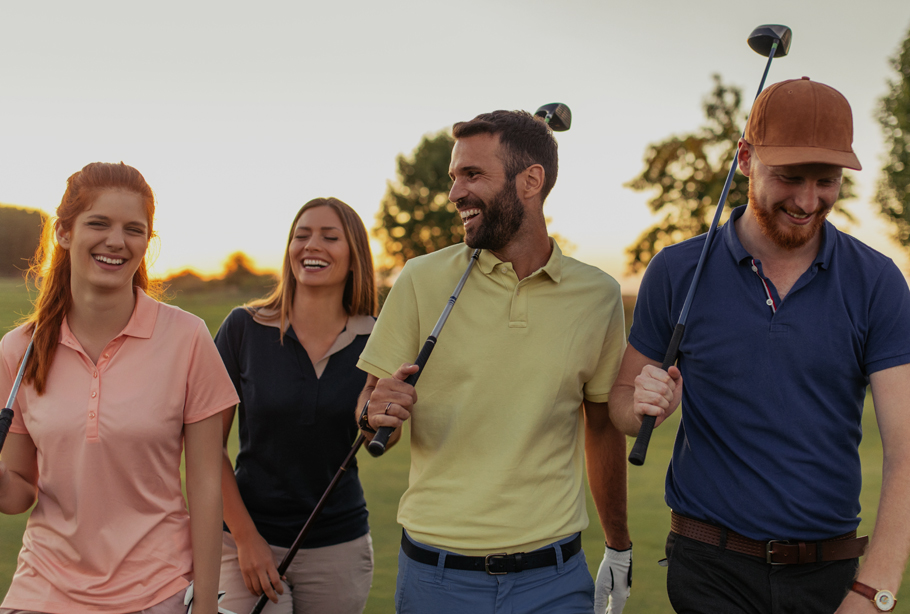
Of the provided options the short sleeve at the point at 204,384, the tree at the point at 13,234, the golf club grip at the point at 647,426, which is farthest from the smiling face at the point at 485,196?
the tree at the point at 13,234

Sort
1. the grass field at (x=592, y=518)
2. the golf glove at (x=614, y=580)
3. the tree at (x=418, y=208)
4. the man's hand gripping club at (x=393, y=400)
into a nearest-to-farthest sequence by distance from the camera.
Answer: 1. the man's hand gripping club at (x=393, y=400)
2. the golf glove at (x=614, y=580)
3. the grass field at (x=592, y=518)
4. the tree at (x=418, y=208)

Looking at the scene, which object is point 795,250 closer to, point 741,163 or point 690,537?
point 741,163

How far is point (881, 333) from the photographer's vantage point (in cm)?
271

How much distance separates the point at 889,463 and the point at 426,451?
1.50 m

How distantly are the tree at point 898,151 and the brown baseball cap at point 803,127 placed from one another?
3046 centimetres

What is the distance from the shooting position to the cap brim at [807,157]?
268cm

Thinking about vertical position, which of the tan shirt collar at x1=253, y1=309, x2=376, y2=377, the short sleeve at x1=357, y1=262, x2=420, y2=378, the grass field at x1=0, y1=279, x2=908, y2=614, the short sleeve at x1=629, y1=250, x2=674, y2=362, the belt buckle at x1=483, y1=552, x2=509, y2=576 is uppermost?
the short sleeve at x1=629, y1=250, x2=674, y2=362

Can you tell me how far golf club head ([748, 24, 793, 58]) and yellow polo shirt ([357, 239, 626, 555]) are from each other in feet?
3.66

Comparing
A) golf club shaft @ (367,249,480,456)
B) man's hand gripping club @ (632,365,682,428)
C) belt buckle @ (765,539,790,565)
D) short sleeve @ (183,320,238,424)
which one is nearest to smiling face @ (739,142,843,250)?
man's hand gripping club @ (632,365,682,428)

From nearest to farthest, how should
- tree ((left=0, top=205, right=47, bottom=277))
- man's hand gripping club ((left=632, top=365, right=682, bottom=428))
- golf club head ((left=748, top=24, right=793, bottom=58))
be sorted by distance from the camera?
man's hand gripping club ((left=632, top=365, right=682, bottom=428)), golf club head ((left=748, top=24, right=793, bottom=58)), tree ((left=0, top=205, right=47, bottom=277))

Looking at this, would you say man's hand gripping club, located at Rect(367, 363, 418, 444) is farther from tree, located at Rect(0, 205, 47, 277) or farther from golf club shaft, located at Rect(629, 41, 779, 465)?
tree, located at Rect(0, 205, 47, 277)

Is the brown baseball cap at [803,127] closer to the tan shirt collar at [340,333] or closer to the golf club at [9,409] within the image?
the tan shirt collar at [340,333]

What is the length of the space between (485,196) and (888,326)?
1.43 m

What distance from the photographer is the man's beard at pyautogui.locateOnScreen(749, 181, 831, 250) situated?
2766 mm
